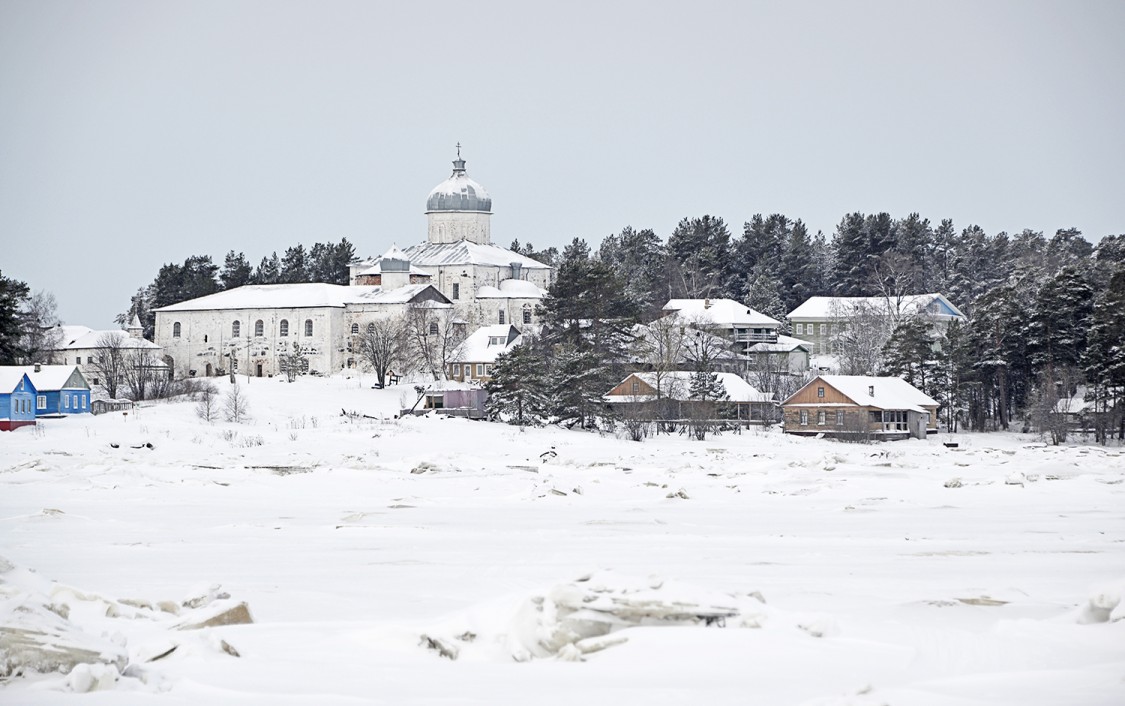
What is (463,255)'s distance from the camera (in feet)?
281

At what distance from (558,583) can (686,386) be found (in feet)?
149

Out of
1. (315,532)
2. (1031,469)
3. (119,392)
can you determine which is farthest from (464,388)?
(315,532)

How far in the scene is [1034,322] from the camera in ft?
203

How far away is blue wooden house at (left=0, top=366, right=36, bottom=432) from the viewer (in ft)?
145

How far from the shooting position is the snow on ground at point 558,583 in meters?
9.95

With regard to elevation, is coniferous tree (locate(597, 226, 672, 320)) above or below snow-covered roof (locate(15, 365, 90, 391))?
above

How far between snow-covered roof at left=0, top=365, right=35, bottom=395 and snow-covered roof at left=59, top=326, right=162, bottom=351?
98.7 ft

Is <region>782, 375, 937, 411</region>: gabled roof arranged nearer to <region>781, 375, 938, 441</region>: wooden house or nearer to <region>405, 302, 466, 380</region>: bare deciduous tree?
<region>781, 375, 938, 441</region>: wooden house

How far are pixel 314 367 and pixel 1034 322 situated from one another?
4052 cm

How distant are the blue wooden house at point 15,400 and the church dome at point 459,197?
46476 millimetres

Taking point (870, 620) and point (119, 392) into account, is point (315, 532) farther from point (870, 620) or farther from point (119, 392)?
point (119, 392)

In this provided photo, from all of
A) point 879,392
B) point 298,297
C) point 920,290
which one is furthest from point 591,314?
point 920,290

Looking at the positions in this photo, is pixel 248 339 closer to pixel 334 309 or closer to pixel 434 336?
pixel 334 309

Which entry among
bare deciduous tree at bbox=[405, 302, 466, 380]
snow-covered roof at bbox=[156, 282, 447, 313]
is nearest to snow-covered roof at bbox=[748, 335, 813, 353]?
bare deciduous tree at bbox=[405, 302, 466, 380]
